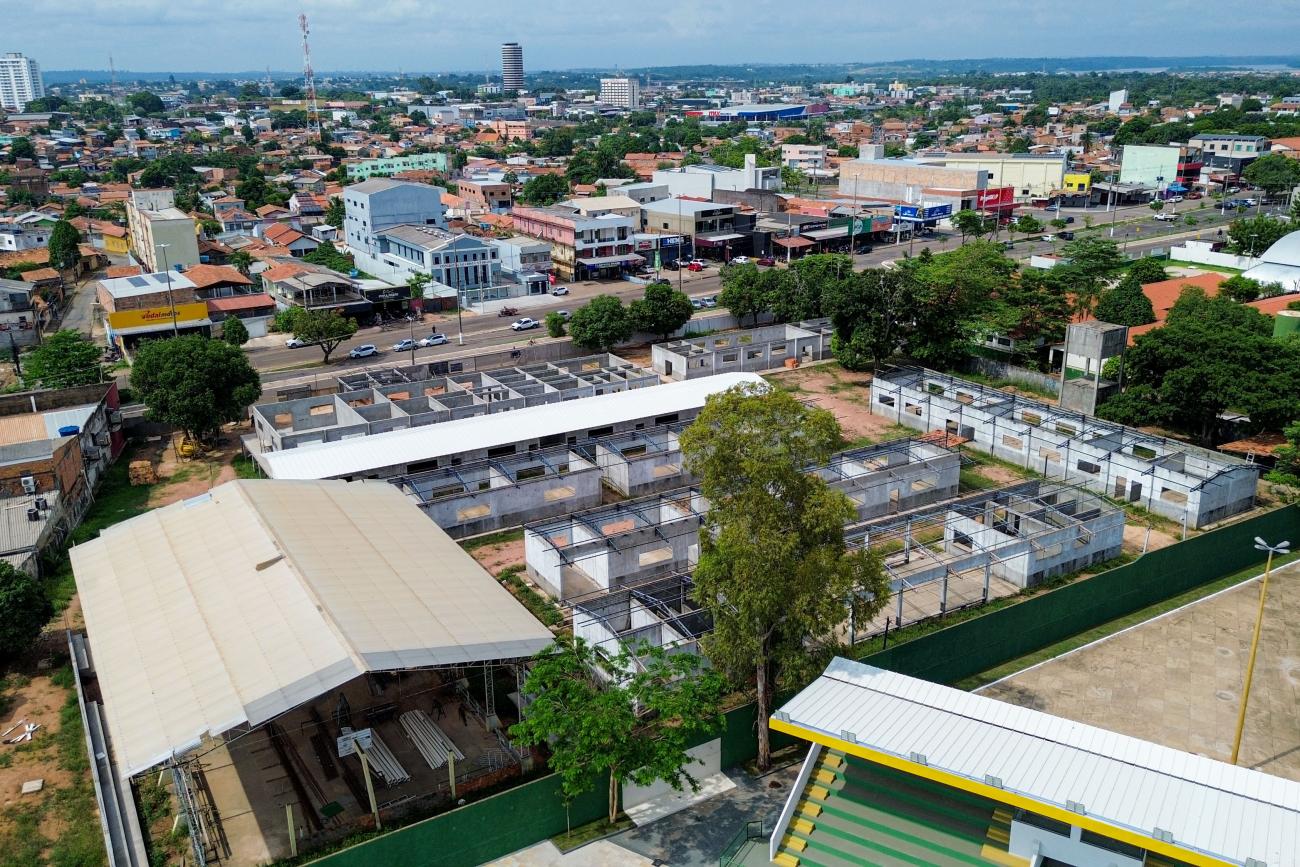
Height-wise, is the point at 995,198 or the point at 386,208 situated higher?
the point at 386,208

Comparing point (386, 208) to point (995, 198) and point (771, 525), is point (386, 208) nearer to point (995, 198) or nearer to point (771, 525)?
point (995, 198)

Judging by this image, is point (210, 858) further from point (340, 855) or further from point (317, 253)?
point (317, 253)

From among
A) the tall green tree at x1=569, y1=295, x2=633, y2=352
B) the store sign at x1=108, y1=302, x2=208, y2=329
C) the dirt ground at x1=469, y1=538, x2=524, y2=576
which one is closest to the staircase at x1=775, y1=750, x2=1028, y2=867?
the dirt ground at x1=469, y1=538, x2=524, y2=576

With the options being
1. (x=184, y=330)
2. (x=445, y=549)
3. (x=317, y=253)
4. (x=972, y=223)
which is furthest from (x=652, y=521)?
(x=972, y=223)

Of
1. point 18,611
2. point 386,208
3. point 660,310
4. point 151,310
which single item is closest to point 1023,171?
point 386,208

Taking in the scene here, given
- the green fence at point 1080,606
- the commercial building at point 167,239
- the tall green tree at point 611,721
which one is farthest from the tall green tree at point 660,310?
the commercial building at point 167,239

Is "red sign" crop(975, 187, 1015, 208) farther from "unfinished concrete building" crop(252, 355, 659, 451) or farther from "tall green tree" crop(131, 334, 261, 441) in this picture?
"tall green tree" crop(131, 334, 261, 441)

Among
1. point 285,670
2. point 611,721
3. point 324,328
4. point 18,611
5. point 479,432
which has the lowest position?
point 18,611

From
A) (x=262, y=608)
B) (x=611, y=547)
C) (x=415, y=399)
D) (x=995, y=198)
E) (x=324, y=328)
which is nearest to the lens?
(x=262, y=608)
